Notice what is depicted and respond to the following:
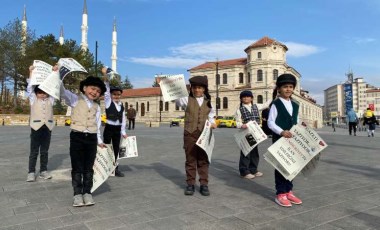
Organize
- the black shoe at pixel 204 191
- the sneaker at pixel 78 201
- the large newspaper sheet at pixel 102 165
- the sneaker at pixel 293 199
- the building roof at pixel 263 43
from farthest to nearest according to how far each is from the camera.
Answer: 1. the building roof at pixel 263 43
2. the black shoe at pixel 204 191
3. the large newspaper sheet at pixel 102 165
4. the sneaker at pixel 293 199
5. the sneaker at pixel 78 201

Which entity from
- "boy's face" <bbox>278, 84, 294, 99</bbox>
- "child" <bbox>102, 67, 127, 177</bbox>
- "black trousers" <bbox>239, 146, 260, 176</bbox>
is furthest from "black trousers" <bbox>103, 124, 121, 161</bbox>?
"boy's face" <bbox>278, 84, 294, 99</bbox>

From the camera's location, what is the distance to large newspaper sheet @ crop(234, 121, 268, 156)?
5.66 m

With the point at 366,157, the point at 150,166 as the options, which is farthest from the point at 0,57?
the point at 366,157

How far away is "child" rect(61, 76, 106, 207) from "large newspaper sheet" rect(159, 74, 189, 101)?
0.94m

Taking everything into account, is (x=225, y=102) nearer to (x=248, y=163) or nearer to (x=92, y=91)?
(x=248, y=163)

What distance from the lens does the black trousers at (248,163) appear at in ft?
20.7

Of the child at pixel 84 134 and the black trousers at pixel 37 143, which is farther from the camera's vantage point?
the black trousers at pixel 37 143

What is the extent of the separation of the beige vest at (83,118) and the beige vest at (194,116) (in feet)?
4.49

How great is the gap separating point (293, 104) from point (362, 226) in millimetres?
1821

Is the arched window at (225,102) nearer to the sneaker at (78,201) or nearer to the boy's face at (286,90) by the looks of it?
the boy's face at (286,90)

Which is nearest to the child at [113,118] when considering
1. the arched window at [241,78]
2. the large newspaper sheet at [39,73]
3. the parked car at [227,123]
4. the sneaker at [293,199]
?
the large newspaper sheet at [39,73]

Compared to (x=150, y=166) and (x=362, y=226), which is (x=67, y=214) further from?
(x=150, y=166)

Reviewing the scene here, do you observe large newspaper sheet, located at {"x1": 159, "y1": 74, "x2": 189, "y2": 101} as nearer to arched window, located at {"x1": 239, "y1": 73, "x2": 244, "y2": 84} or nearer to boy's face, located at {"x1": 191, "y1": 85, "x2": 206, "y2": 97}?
boy's face, located at {"x1": 191, "y1": 85, "x2": 206, "y2": 97}

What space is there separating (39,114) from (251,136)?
3833 millimetres
